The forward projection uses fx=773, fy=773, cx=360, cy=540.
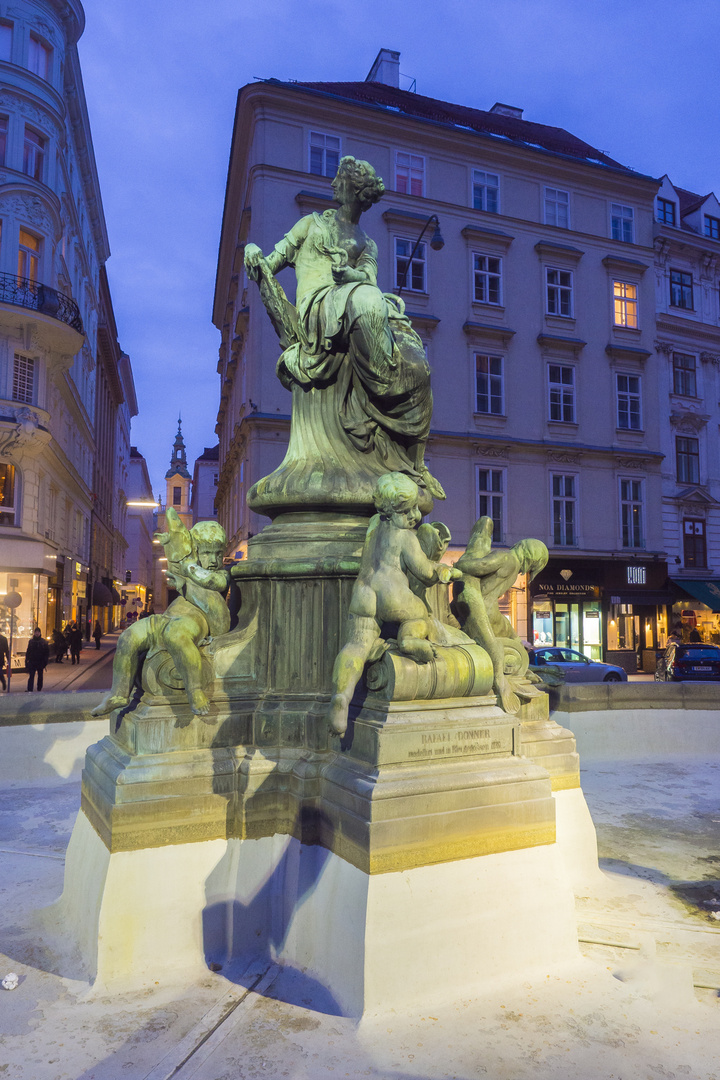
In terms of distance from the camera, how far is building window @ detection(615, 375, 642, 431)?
30219mm

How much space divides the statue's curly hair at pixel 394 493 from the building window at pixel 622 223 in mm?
31074

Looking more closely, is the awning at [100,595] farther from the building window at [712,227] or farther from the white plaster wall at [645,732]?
the white plaster wall at [645,732]

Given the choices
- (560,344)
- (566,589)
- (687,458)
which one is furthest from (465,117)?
(566,589)

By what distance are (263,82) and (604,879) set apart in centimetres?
2661

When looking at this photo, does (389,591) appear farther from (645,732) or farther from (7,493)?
(7,493)

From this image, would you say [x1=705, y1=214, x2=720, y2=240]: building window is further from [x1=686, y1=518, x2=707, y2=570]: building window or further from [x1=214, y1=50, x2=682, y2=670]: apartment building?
[x1=686, y1=518, x2=707, y2=570]: building window

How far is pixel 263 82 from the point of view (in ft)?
81.8

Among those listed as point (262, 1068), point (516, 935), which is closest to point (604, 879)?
point (516, 935)

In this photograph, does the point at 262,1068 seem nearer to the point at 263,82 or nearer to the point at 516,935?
the point at 516,935

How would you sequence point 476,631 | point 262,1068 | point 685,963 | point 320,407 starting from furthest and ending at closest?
point 320,407 < point 476,631 < point 685,963 < point 262,1068

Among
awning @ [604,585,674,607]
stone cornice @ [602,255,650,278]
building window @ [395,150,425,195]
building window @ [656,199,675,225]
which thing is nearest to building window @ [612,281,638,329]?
stone cornice @ [602,255,650,278]

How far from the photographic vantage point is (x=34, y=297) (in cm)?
2439

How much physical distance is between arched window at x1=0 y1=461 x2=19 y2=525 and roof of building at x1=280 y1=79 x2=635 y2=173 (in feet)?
49.5

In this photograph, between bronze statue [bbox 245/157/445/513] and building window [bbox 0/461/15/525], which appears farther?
building window [bbox 0/461/15/525]
